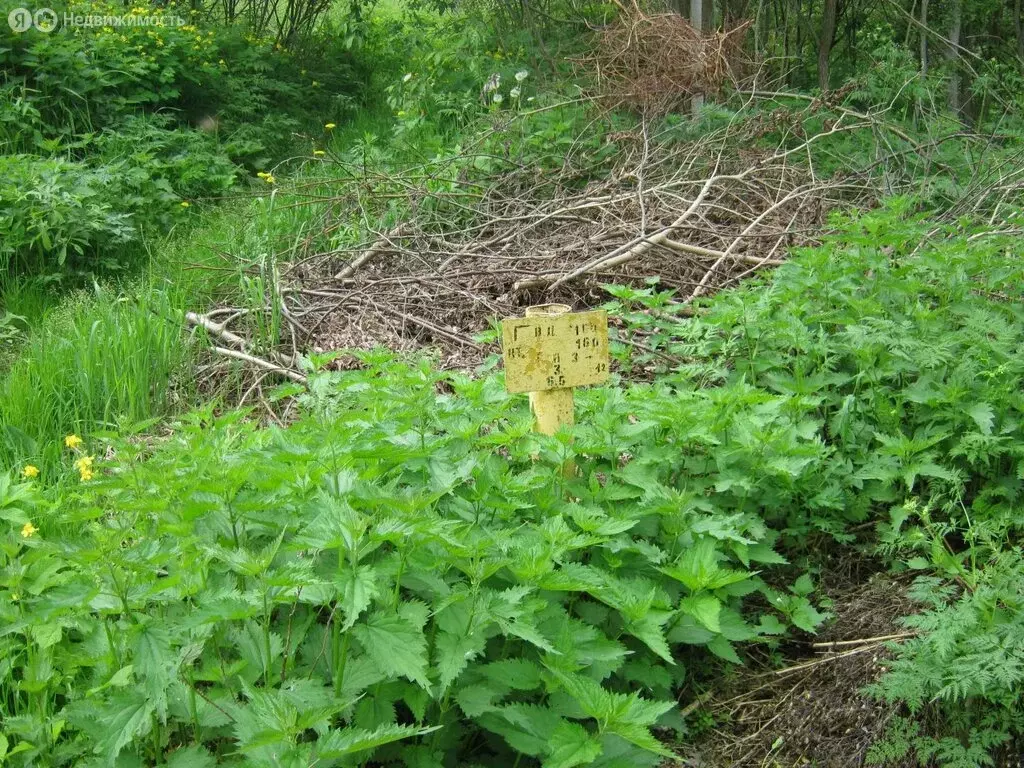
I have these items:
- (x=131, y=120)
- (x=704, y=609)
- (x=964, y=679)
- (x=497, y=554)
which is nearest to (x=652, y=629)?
(x=704, y=609)

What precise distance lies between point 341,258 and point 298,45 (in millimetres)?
5743

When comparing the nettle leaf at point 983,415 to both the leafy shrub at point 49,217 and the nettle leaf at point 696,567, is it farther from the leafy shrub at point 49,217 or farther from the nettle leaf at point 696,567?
the leafy shrub at point 49,217

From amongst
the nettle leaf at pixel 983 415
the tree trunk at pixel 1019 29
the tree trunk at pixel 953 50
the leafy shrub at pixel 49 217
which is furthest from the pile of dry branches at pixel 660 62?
the nettle leaf at pixel 983 415

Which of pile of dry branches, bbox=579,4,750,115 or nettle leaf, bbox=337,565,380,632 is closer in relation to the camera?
nettle leaf, bbox=337,565,380,632

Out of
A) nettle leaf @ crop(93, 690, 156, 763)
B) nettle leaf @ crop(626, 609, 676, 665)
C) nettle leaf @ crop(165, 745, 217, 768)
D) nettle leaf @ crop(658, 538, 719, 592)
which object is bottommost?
nettle leaf @ crop(165, 745, 217, 768)

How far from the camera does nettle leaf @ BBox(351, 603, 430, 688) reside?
1.92 meters

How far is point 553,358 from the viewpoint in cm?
304

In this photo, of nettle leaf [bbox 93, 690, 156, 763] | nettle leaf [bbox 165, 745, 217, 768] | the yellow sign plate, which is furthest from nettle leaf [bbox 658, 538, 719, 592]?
nettle leaf [bbox 93, 690, 156, 763]

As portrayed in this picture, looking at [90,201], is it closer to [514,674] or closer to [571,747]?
[514,674]

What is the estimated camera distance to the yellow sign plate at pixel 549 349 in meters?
3.01

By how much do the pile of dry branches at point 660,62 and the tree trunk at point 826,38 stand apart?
204 centimetres

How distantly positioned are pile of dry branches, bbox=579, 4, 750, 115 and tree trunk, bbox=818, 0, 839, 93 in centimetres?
204

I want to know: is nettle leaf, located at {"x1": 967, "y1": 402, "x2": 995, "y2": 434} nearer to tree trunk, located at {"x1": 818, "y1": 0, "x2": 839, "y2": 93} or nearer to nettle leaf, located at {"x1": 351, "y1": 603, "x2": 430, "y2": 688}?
nettle leaf, located at {"x1": 351, "y1": 603, "x2": 430, "y2": 688}

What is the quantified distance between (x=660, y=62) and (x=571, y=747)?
5624 millimetres
